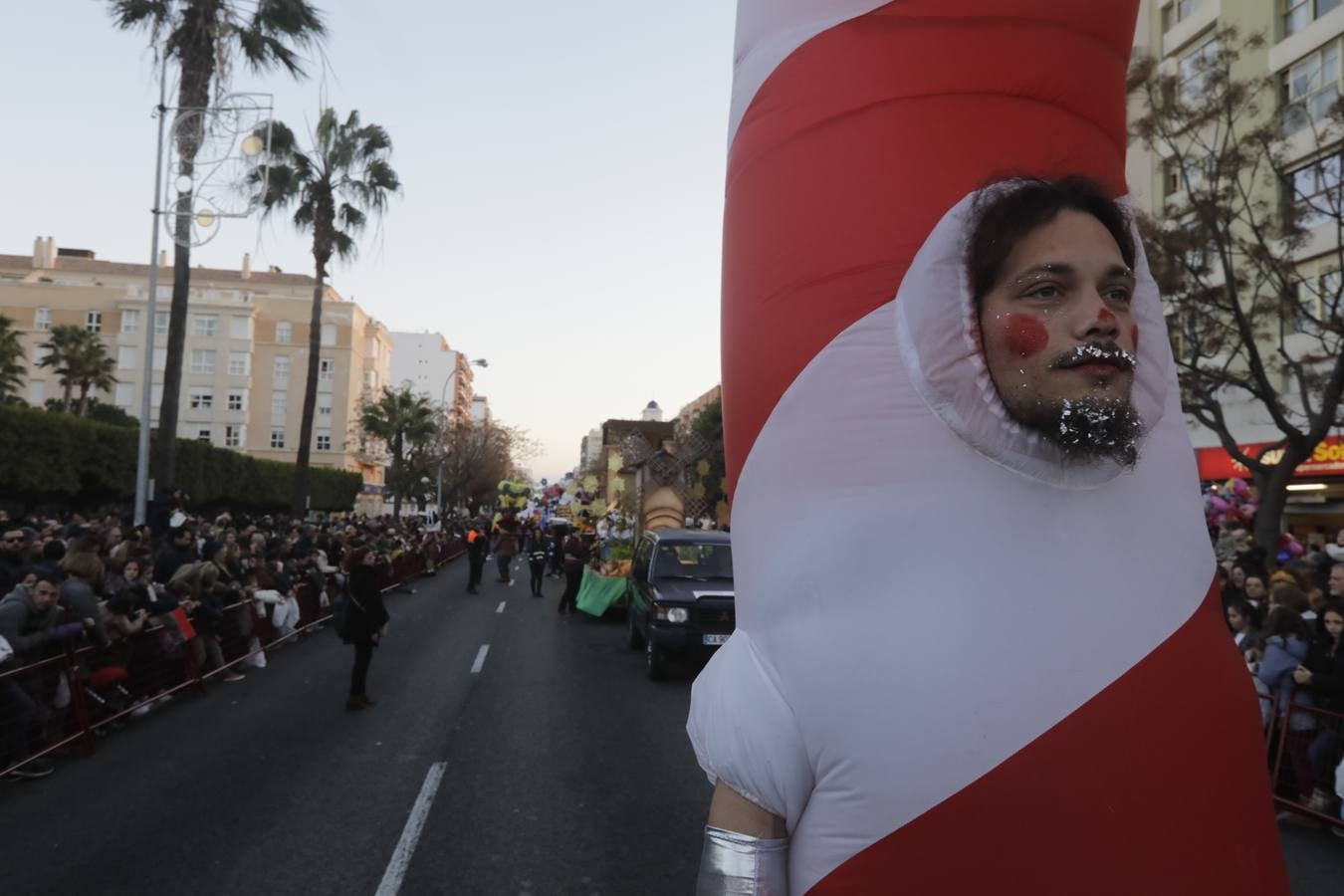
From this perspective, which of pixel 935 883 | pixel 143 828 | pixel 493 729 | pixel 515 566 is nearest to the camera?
pixel 935 883

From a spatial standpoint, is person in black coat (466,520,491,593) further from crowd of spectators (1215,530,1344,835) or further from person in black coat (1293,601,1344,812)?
person in black coat (1293,601,1344,812)

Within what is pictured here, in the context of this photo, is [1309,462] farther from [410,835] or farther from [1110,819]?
[1110,819]

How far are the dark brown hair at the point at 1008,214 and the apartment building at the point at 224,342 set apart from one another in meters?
74.3

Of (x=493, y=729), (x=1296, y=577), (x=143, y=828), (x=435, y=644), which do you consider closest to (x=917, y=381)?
(x=143, y=828)

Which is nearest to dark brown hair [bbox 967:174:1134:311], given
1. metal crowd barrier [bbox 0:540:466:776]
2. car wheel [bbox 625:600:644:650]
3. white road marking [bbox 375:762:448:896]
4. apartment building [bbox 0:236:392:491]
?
white road marking [bbox 375:762:448:896]

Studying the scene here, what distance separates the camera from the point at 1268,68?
21.9 metres

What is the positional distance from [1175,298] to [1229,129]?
2.66 metres

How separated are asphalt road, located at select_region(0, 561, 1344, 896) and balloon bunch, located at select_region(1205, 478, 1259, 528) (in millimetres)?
10611

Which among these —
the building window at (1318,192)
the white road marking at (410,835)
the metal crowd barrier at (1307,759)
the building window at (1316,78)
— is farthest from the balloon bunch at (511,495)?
the metal crowd barrier at (1307,759)

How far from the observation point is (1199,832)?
6.31 feet

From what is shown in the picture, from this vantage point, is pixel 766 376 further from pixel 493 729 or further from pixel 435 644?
pixel 435 644

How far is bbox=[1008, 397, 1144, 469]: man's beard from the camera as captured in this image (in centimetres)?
202

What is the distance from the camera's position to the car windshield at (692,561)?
474 inches

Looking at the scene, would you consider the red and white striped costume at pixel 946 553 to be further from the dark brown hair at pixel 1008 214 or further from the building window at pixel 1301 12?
the building window at pixel 1301 12
